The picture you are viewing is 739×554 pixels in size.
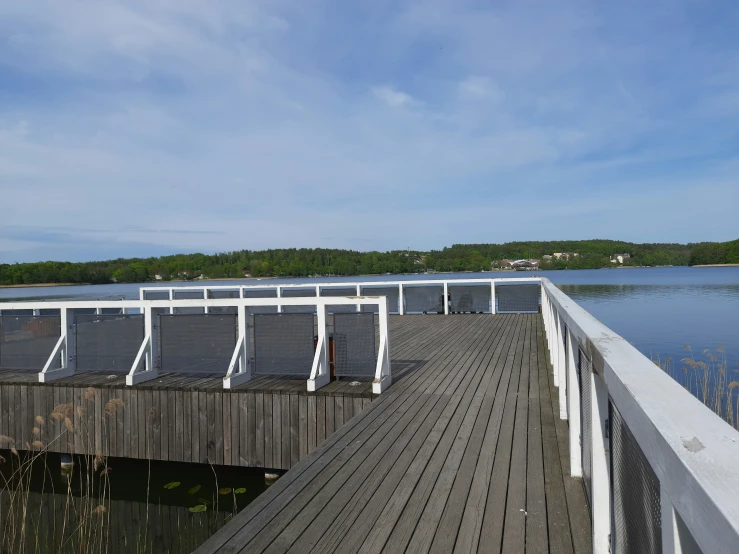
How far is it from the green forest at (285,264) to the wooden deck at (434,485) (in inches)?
1774

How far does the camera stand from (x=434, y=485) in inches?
110

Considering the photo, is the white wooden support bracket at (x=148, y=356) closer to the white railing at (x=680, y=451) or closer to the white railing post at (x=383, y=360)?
the white railing post at (x=383, y=360)

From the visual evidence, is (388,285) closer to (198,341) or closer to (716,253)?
(198,341)

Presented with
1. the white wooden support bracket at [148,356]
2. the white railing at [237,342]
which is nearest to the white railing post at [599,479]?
the white railing at [237,342]

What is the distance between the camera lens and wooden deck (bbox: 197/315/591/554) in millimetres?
2248

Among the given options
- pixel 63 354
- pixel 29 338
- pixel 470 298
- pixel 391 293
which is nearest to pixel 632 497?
pixel 63 354

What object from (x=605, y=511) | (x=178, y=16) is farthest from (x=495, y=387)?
(x=178, y=16)

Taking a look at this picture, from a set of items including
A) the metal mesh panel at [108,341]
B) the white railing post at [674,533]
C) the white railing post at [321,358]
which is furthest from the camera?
the metal mesh panel at [108,341]

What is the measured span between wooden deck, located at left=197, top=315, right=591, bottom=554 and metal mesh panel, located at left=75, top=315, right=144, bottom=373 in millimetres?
3052

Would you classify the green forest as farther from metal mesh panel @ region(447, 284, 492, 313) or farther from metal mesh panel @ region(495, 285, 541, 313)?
metal mesh panel @ region(495, 285, 541, 313)

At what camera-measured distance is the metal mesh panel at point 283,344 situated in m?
5.36

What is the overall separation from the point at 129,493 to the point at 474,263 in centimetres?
5374

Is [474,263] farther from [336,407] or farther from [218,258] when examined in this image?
[336,407]

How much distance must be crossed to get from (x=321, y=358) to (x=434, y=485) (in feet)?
8.60
